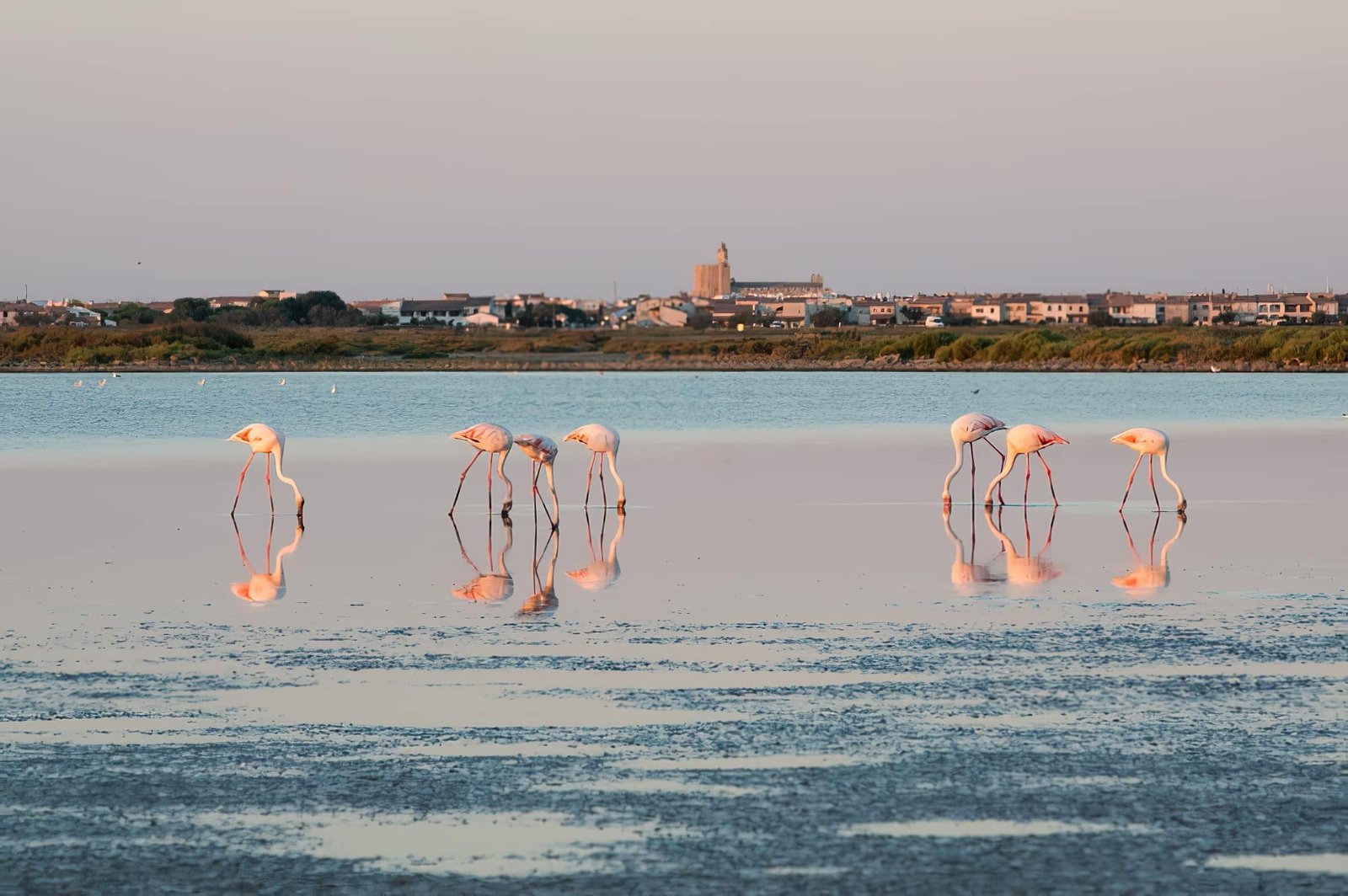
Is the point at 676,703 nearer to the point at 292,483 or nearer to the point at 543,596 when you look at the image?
the point at 543,596

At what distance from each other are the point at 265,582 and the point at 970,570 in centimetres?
511

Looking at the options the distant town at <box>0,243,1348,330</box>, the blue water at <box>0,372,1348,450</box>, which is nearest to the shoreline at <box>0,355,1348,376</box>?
the blue water at <box>0,372,1348,450</box>

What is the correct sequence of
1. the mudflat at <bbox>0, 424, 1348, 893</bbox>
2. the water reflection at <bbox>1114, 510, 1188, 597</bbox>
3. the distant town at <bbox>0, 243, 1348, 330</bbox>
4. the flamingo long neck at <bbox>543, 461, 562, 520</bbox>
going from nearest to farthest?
the mudflat at <bbox>0, 424, 1348, 893</bbox> → the water reflection at <bbox>1114, 510, 1188, 597</bbox> → the flamingo long neck at <bbox>543, 461, 562, 520</bbox> → the distant town at <bbox>0, 243, 1348, 330</bbox>

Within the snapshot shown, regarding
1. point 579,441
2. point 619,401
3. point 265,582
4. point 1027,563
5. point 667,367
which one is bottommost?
point 667,367

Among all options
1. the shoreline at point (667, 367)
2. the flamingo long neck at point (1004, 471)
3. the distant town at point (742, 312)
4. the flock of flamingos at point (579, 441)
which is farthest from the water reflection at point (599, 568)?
the distant town at point (742, 312)

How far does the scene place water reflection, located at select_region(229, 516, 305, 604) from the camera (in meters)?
12.0

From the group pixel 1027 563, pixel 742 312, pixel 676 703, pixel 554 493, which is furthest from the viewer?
pixel 742 312

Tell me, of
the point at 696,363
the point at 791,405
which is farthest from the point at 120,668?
the point at 696,363

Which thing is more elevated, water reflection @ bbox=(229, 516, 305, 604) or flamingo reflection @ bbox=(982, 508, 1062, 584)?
water reflection @ bbox=(229, 516, 305, 604)

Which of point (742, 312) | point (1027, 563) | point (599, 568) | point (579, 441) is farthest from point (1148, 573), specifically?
point (742, 312)

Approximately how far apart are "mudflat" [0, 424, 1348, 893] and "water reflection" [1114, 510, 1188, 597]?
0.24 feet

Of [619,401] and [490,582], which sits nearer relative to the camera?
[490,582]

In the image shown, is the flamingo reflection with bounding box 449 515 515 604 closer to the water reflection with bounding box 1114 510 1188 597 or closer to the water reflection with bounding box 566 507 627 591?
the water reflection with bounding box 566 507 627 591

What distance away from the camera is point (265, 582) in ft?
41.5
